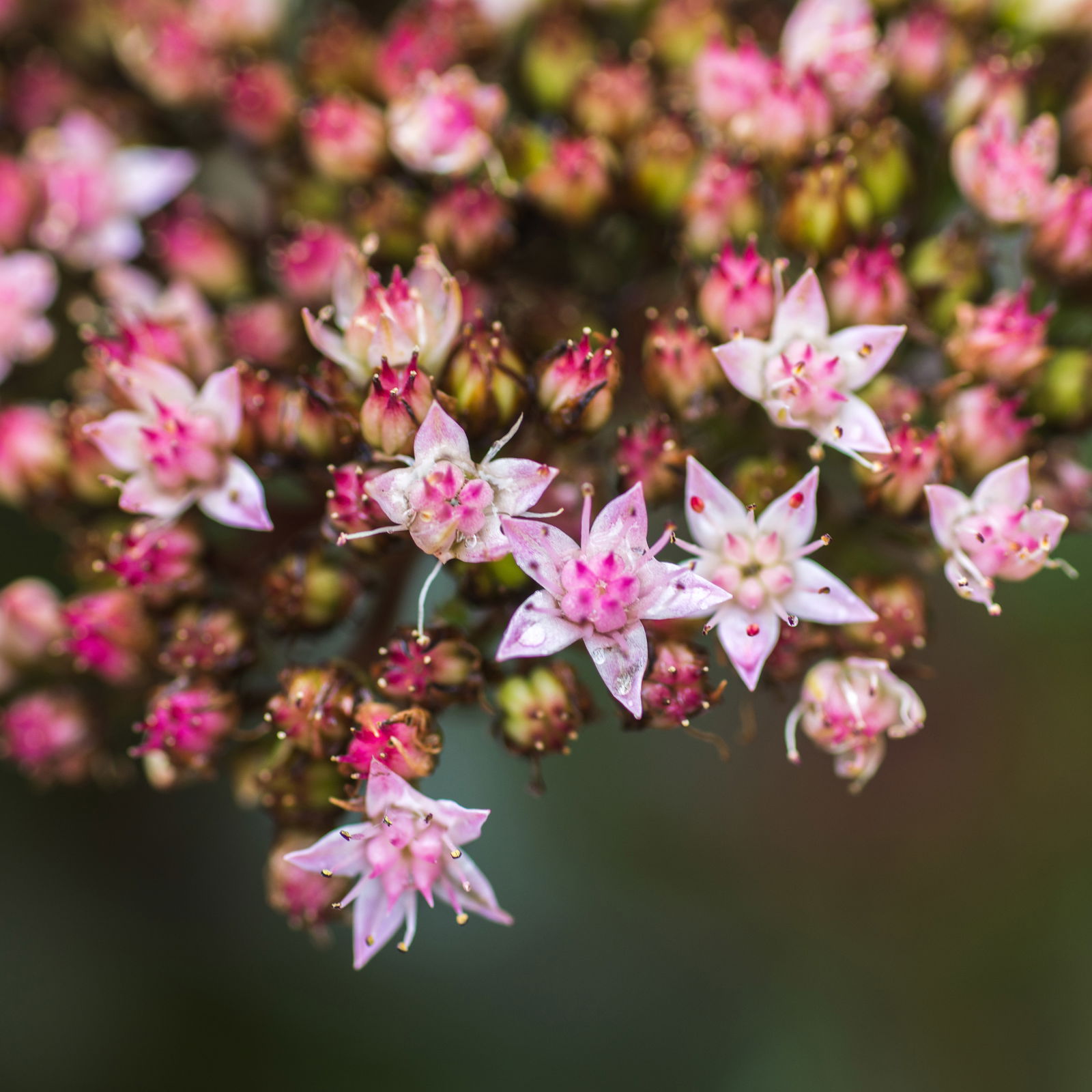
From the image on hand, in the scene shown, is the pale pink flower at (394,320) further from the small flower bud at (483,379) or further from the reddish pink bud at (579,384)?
the reddish pink bud at (579,384)

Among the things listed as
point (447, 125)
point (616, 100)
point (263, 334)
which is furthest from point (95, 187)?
point (616, 100)

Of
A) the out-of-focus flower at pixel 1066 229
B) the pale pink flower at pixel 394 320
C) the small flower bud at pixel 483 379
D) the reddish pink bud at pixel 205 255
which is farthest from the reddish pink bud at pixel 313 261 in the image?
the out-of-focus flower at pixel 1066 229

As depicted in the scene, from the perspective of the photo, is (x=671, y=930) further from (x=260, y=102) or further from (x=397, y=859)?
(x=260, y=102)

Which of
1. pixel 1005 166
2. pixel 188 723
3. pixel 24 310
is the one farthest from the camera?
pixel 24 310

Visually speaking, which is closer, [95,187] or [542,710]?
[542,710]

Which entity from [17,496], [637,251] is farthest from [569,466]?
[17,496]

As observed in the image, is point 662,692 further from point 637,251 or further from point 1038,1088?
point 1038,1088

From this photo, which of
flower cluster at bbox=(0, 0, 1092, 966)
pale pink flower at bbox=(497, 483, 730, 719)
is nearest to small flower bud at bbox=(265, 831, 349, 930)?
flower cluster at bbox=(0, 0, 1092, 966)
